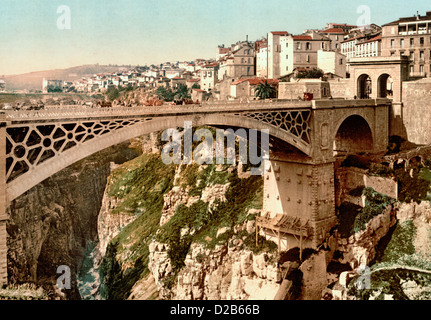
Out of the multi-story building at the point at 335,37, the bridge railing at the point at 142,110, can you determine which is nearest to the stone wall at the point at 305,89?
the bridge railing at the point at 142,110

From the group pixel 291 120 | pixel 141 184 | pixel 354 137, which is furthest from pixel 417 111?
pixel 141 184

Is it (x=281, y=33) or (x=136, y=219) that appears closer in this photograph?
(x=136, y=219)

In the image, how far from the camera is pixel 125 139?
2598 centimetres

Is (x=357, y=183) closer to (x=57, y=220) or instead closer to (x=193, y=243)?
(x=193, y=243)

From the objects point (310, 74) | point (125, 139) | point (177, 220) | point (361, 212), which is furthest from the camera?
point (310, 74)

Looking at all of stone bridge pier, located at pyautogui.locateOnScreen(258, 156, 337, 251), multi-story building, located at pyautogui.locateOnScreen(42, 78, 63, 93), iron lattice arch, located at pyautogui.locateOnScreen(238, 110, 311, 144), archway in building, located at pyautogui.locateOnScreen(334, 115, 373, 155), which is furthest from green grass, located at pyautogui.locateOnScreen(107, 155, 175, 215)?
iron lattice arch, located at pyautogui.locateOnScreen(238, 110, 311, 144)

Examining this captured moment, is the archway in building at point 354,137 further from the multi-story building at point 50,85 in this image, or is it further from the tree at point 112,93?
the tree at point 112,93

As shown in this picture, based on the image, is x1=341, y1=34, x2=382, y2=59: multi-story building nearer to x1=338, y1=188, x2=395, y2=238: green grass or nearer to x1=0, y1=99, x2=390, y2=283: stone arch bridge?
x1=0, y1=99, x2=390, y2=283: stone arch bridge

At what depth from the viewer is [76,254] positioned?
52.9 m

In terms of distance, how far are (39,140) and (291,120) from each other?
16709 millimetres

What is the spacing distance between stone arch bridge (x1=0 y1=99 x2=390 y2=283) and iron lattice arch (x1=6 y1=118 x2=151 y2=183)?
0.04 metres

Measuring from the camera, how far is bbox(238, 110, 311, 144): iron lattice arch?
3269 cm

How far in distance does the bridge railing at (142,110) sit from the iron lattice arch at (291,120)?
0.44 meters
